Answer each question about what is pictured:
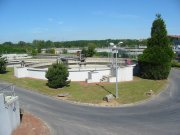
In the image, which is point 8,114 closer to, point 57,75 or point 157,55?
point 57,75

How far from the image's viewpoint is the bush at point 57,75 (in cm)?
3578

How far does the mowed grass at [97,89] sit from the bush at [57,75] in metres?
0.74

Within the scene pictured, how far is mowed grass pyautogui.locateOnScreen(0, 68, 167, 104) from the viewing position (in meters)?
31.9

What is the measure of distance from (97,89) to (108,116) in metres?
9.59

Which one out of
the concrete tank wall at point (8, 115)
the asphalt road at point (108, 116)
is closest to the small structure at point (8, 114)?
the concrete tank wall at point (8, 115)

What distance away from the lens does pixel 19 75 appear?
142 feet

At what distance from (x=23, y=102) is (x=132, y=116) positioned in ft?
39.0

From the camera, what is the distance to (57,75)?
35875 millimetres

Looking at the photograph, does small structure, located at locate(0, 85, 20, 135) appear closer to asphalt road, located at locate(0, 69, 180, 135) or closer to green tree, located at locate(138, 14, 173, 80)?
asphalt road, located at locate(0, 69, 180, 135)

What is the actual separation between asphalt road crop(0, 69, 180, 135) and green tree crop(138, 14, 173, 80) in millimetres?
7510

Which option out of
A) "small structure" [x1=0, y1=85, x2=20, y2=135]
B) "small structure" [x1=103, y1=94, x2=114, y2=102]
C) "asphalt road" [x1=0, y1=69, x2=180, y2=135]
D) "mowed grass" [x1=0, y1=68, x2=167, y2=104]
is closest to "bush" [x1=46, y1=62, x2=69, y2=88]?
"mowed grass" [x1=0, y1=68, x2=167, y2=104]

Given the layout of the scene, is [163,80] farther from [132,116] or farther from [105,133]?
[105,133]

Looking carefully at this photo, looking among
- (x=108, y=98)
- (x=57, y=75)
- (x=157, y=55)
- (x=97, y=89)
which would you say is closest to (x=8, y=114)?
Result: (x=108, y=98)

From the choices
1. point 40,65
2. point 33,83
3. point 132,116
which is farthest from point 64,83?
point 40,65
